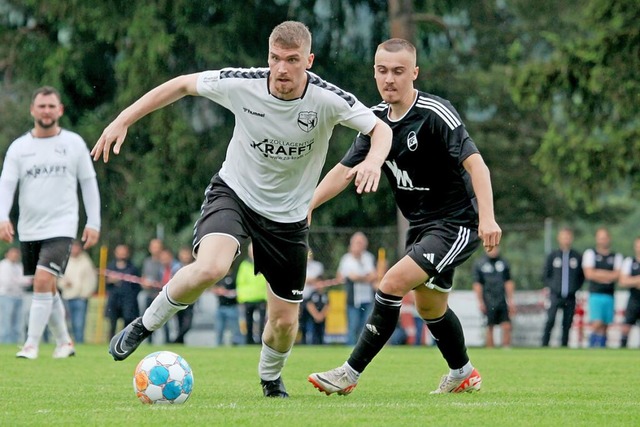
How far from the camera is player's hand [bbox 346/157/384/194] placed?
658 centimetres

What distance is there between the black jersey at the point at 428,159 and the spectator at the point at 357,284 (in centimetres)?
1256

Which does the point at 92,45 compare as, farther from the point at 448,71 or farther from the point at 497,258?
the point at 497,258

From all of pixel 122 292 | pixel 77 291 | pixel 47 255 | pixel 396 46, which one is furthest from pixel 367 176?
pixel 122 292

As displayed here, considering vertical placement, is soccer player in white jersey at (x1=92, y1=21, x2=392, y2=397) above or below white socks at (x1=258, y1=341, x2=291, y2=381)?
above

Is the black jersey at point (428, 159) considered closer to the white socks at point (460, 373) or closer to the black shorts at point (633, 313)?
the white socks at point (460, 373)

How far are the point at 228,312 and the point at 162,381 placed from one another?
50.8 ft

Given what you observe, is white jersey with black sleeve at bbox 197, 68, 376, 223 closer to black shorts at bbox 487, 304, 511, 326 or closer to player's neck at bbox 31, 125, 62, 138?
player's neck at bbox 31, 125, 62, 138

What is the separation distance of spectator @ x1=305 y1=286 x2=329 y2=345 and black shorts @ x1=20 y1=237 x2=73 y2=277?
10.7 meters

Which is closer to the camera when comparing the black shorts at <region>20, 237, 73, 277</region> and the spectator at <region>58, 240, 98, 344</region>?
the black shorts at <region>20, 237, 73, 277</region>

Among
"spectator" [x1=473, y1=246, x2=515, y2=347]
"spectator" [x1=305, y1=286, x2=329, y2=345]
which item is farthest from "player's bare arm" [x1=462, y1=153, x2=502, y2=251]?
"spectator" [x1=305, y1=286, x2=329, y2=345]

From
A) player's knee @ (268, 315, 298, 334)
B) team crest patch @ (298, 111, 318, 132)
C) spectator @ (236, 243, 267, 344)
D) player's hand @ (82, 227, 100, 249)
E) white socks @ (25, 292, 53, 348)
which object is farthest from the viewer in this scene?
spectator @ (236, 243, 267, 344)

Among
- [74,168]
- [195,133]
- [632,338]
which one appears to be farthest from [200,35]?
[74,168]

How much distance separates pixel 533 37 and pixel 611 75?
1598 cm

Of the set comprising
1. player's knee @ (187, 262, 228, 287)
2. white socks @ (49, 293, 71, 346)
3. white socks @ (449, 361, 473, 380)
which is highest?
player's knee @ (187, 262, 228, 287)
